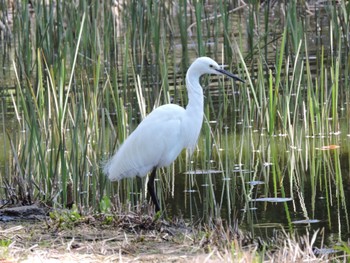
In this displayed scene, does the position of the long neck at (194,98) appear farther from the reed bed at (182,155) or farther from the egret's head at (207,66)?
the reed bed at (182,155)

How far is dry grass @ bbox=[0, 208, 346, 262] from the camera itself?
10.4 feet

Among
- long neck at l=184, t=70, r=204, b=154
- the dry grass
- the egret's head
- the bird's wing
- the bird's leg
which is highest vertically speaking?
the egret's head

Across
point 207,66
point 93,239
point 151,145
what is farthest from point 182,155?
point 93,239

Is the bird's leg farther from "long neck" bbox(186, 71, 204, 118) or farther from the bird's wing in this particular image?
"long neck" bbox(186, 71, 204, 118)

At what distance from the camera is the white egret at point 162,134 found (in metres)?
5.21

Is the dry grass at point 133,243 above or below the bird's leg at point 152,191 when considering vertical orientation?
above

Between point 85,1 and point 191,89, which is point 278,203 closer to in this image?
point 191,89

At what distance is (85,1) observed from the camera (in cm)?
629

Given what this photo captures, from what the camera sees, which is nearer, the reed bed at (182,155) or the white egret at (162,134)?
the reed bed at (182,155)

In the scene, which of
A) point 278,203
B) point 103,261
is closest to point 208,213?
point 278,203

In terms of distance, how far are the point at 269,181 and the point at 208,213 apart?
27.6 inches

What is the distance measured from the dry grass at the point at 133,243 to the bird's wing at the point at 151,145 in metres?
1.12

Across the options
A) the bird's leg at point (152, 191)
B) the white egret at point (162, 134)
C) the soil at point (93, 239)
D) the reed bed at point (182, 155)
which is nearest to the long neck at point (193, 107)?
the white egret at point (162, 134)

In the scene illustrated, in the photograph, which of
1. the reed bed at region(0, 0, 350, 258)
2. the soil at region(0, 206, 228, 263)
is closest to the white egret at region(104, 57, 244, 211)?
the reed bed at region(0, 0, 350, 258)
